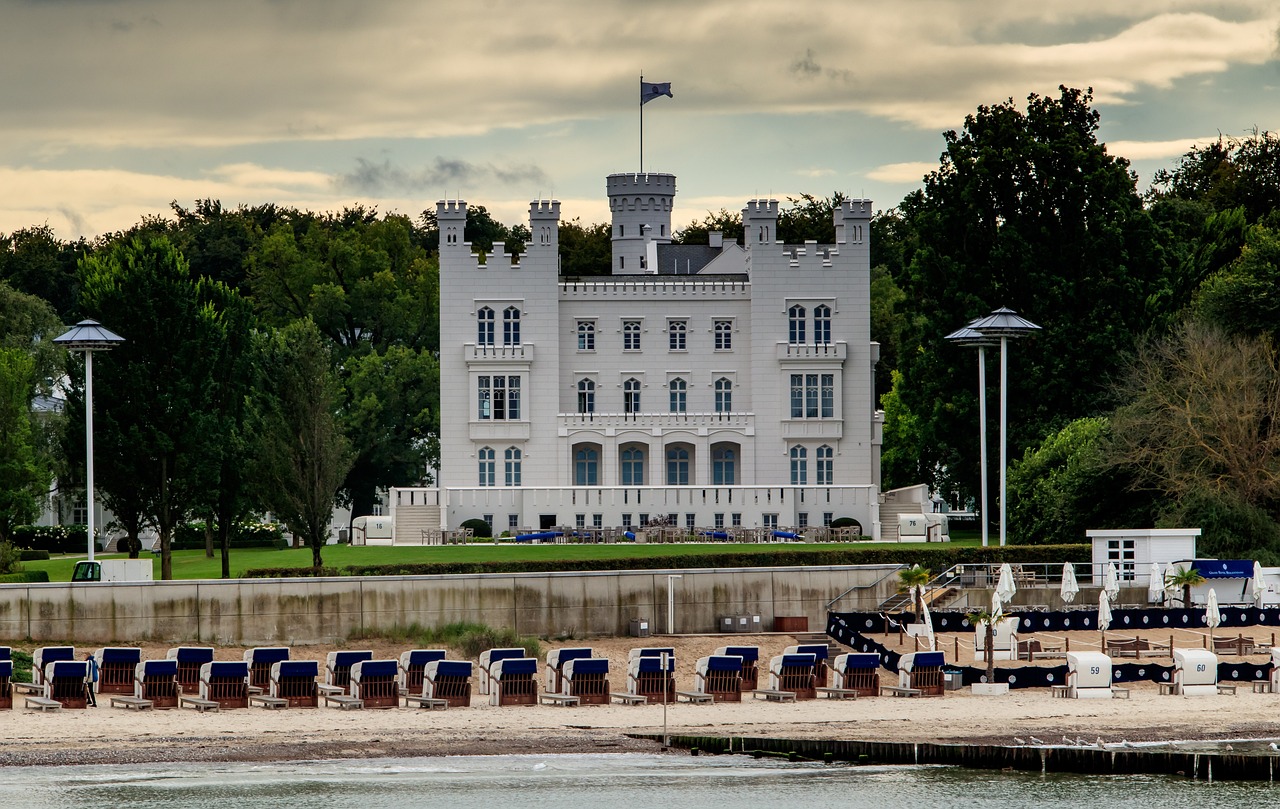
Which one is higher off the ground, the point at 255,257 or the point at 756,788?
the point at 255,257

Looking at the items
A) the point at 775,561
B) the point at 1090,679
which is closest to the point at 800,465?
the point at 775,561

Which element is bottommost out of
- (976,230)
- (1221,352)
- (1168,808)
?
(1168,808)

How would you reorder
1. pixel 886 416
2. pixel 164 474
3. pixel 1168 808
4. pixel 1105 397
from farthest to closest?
pixel 886 416 → pixel 1105 397 → pixel 164 474 → pixel 1168 808

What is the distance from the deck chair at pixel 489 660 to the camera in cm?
3251

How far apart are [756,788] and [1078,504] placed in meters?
27.2

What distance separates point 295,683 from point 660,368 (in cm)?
3843

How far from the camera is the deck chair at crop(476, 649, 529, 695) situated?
3251 centimetres

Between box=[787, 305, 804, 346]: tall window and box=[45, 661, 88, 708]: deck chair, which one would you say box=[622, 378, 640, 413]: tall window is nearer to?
box=[787, 305, 804, 346]: tall window

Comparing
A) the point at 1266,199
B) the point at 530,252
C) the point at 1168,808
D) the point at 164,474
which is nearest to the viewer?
the point at 1168,808

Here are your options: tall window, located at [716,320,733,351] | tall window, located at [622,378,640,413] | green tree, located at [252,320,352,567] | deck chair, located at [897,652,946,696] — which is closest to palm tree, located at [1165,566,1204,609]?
deck chair, located at [897,652,946,696]

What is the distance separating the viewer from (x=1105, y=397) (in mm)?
58656

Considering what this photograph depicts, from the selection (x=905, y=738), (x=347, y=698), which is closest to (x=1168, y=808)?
(x=905, y=738)

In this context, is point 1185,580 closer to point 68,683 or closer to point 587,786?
point 587,786

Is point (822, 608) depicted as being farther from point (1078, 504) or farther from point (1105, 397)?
point (1105, 397)
